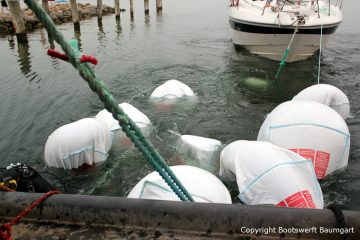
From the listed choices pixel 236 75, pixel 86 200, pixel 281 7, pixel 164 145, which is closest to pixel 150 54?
pixel 236 75

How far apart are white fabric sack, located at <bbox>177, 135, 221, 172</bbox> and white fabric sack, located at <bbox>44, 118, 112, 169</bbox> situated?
1.34 m

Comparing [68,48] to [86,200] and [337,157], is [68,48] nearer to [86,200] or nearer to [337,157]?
[86,200]

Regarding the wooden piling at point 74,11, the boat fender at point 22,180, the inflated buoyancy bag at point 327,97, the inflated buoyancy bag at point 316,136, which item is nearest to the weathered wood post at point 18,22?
the wooden piling at point 74,11

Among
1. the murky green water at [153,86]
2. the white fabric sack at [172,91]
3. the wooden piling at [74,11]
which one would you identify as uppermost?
the wooden piling at [74,11]

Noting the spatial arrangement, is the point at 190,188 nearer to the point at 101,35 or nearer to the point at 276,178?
the point at 276,178

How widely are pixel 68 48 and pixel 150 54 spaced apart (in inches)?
472

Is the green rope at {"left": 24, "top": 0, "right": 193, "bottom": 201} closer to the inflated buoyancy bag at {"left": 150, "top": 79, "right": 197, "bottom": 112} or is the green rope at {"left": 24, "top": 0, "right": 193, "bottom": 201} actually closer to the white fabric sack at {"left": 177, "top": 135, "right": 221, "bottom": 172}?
the white fabric sack at {"left": 177, "top": 135, "right": 221, "bottom": 172}

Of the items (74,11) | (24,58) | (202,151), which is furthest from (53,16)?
(202,151)

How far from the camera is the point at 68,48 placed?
4.96 ft

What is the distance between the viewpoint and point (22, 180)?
3271 mm

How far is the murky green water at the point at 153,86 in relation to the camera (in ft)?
16.6

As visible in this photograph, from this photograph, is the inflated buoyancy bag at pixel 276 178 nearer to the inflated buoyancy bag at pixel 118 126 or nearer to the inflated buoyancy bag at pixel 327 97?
the inflated buoyancy bag at pixel 118 126

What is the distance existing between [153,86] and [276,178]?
20.8ft

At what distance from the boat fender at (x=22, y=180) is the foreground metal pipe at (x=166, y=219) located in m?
1.05
